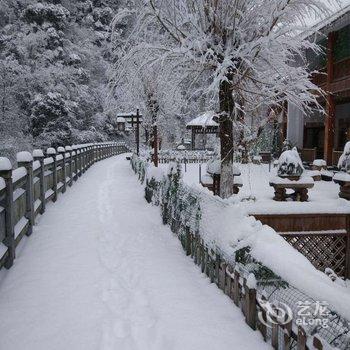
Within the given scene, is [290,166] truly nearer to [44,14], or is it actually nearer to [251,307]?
[251,307]

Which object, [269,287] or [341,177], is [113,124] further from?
[269,287]

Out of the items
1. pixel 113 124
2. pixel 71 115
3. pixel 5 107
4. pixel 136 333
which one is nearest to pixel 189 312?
pixel 136 333

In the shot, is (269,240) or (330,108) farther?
(330,108)

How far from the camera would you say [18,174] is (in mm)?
6238

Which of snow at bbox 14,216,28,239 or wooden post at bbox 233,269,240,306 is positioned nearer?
wooden post at bbox 233,269,240,306

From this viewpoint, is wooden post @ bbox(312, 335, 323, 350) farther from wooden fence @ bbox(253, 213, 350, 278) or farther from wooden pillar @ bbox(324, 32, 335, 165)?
wooden pillar @ bbox(324, 32, 335, 165)

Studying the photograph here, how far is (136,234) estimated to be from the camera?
7559 millimetres

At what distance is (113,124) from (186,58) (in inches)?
1538

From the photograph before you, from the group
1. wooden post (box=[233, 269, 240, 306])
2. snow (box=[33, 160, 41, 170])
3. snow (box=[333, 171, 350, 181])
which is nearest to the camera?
wooden post (box=[233, 269, 240, 306])

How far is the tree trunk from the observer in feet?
22.9

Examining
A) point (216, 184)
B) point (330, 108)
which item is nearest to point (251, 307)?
point (216, 184)

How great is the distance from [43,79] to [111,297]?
95.1ft

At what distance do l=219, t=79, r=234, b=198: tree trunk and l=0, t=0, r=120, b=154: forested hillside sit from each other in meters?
19.6

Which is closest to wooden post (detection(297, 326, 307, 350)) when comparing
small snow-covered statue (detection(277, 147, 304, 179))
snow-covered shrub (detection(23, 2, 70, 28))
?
small snow-covered statue (detection(277, 147, 304, 179))
